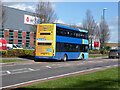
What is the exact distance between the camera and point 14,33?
66812 mm

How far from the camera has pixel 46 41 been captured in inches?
901

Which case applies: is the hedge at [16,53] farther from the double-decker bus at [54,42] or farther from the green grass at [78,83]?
the green grass at [78,83]

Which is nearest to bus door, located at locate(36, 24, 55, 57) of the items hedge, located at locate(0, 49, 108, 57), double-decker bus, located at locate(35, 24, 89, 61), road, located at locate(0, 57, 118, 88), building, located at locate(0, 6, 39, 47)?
double-decker bus, located at locate(35, 24, 89, 61)

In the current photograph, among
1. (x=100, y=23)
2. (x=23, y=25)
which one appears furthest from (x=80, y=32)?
(x=23, y=25)

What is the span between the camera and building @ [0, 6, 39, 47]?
6500 cm

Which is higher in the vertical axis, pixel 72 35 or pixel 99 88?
pixel 72 35

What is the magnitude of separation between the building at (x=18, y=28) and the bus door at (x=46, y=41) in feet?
137

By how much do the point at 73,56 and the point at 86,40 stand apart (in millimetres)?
4538

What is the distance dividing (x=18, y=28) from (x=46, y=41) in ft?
158

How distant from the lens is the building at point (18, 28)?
6500cm

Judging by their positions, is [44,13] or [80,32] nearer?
[80,32]

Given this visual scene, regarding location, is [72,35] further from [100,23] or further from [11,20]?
[11,20]

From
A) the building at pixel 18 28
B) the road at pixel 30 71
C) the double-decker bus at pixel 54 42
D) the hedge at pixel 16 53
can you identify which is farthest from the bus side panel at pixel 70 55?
the building at pixel 18 28

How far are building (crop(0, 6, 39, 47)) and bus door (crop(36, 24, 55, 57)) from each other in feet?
137
